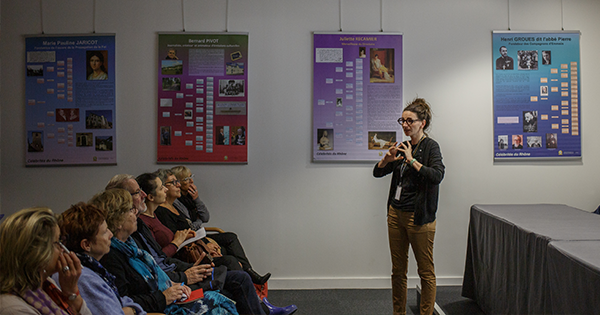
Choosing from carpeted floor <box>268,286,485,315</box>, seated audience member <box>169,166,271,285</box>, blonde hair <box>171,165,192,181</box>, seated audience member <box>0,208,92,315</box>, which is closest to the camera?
seated audience member <box>0,208,92,315</box>

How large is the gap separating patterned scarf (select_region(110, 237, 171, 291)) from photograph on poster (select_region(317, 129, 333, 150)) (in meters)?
2.05

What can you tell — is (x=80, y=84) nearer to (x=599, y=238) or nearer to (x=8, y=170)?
(x=8, y=170)

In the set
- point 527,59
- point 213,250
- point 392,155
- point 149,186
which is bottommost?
point 213,250

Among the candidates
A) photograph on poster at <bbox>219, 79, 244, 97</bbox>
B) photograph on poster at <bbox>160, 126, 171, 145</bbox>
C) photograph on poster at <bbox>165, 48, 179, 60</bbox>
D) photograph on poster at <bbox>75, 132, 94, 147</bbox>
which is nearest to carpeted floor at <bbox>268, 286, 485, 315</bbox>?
photograph on poster at <bbox>160, 126, 171, 145</bbox>

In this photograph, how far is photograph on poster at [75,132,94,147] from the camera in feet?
12.1

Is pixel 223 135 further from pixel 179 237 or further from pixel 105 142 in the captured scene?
pixel 179 237

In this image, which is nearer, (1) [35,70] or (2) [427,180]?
(2) [427,180]

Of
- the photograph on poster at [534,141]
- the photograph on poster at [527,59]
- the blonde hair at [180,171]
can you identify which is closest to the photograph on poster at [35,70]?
the blonde hair at [180,171]

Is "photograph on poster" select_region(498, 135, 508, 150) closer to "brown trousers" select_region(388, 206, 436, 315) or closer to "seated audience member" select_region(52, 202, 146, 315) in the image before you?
"brown trousers" select_region(388, 206, 436, 315)

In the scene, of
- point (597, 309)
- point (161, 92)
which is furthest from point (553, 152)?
point (161, 92)

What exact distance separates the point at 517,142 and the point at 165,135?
11.7ft

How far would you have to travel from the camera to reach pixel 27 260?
45.9 inches

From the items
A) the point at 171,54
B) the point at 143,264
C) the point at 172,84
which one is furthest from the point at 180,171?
the point at 143,264

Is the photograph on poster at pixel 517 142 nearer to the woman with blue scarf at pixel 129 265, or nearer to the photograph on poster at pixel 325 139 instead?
the photograph on poster at pixel 325 139
